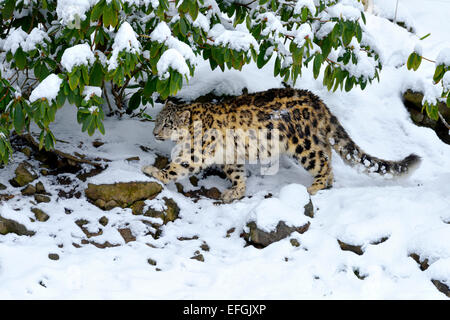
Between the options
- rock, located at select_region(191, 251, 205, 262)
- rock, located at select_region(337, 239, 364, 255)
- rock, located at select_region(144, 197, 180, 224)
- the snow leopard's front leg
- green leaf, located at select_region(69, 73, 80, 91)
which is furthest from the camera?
the snow leopard's front leg

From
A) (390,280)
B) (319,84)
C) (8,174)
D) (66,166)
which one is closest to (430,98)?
(390,280)

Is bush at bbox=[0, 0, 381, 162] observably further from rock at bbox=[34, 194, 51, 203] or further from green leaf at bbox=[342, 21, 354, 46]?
rock at bbox=[34, 194, 51, 203]

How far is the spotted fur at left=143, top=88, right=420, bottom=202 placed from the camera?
604 cm

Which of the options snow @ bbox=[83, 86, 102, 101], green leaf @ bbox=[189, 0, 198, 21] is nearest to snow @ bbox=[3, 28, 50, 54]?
snow @ bbox=[83, 86, 102, 101]

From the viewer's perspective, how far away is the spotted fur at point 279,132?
6.04 meters

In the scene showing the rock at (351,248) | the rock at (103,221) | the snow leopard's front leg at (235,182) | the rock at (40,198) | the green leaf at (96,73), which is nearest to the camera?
the green leaf at (96,73)

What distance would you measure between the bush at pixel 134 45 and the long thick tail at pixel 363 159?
883 millimetres

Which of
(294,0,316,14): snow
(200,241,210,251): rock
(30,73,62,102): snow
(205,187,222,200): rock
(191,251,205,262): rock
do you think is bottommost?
(205,187,222,200): rock

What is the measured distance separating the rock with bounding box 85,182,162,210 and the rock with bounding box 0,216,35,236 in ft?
2.65

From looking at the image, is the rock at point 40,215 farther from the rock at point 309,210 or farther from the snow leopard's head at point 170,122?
the rock at point 309,210

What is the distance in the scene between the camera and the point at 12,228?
4.65 m

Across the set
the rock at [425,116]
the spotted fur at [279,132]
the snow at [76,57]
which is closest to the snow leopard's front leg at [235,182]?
the spotted fur at [279,132]

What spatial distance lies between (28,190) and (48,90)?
5.51ft

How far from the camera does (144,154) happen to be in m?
6.35
